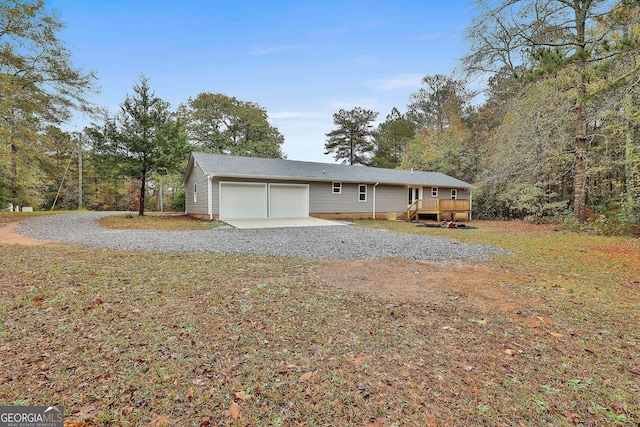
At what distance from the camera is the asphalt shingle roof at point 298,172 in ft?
47.5

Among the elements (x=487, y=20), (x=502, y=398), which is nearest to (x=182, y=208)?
(x=487, y=20)

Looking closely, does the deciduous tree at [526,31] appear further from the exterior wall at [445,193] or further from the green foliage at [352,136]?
the green foliage at [352,136]

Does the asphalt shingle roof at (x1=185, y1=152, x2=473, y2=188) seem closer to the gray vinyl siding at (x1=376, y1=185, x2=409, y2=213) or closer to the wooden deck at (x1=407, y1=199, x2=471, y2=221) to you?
the gray vinyl siding at (x1=376, y1=185, x2=409, y2=213)

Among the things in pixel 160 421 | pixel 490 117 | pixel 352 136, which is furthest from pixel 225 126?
pixel 160 421

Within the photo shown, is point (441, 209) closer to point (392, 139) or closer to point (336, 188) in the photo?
point (336, 188)

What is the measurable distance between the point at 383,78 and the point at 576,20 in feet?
28.5

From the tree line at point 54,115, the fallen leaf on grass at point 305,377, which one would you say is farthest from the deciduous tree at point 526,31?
the tree line at point 54,115

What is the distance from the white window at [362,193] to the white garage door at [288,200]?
377cm

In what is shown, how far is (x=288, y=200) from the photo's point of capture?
16.2 metres

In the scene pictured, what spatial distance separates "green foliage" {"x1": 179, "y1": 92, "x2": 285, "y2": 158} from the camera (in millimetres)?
26516

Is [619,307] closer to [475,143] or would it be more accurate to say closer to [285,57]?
[285,57]

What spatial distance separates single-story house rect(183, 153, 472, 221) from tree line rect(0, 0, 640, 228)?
2468 mm

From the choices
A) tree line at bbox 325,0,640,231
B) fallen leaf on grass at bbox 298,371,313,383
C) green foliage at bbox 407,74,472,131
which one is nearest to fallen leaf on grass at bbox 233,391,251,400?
fallen leaf on grass at bbox 298,371,313,383

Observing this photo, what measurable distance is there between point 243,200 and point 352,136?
21041 millimetres
